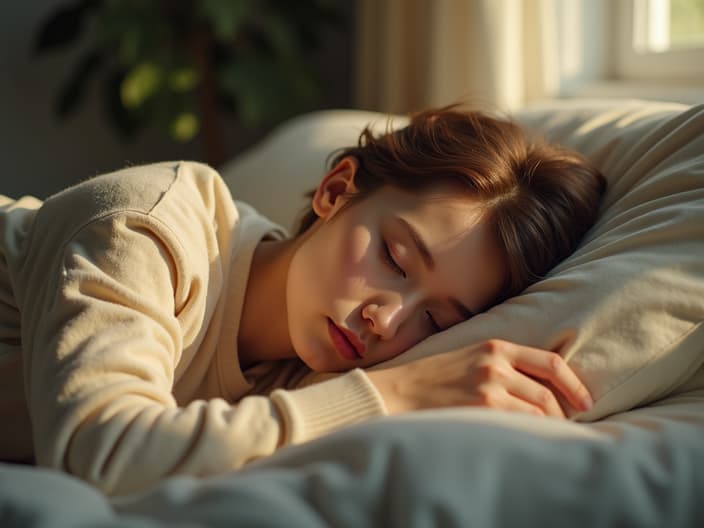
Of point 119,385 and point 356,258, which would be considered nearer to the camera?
point 119,385

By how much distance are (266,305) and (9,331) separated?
1.13ft

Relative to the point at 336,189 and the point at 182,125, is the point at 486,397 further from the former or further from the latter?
the point at 182,125

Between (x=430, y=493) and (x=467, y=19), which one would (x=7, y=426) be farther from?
(x=467, y=19)

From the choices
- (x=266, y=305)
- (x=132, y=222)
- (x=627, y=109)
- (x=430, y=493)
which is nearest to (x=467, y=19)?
(x=627, y=109)

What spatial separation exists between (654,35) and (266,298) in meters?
1.69

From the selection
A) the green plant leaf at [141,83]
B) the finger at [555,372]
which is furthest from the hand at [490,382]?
the green plant leaf at [141,83]

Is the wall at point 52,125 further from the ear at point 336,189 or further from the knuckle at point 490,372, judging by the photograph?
the knuckle at point 490,372

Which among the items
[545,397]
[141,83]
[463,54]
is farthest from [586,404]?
[141,83]

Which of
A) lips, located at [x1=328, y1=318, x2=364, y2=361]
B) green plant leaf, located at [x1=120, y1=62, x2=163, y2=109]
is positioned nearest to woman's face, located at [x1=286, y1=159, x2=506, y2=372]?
lips, located at [x1=328, y1=318, x2=364, y2=361]

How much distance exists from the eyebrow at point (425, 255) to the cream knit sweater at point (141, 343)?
0.73 feet

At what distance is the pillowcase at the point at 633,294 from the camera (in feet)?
2.90

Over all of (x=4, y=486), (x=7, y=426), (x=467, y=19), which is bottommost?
(x=7, y=426)

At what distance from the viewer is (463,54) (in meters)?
2.27

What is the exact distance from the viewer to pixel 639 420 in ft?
2.70
